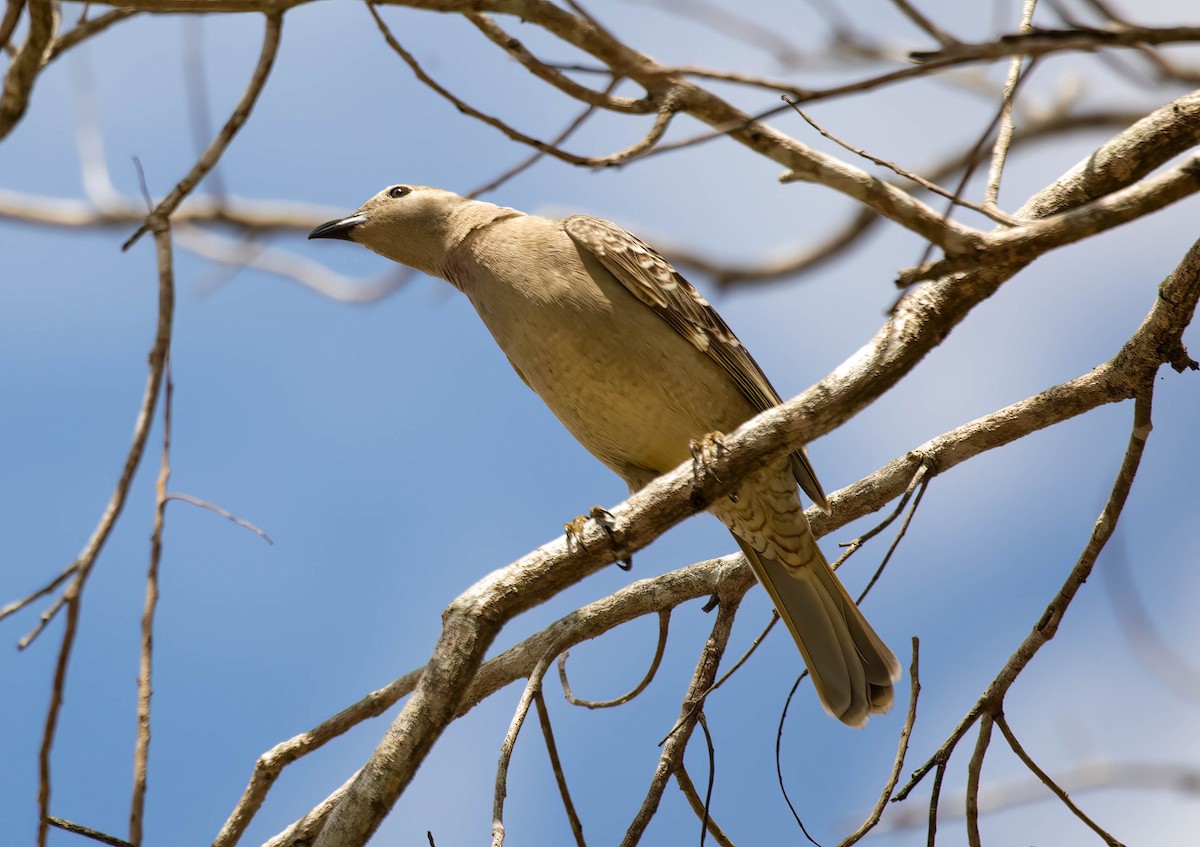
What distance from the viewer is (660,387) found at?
4.61 meters

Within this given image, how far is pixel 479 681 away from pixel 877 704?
1.71 meters

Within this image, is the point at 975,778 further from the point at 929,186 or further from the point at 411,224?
the point at 411,224

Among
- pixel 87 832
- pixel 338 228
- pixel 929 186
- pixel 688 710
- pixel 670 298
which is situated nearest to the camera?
pixel 929 186

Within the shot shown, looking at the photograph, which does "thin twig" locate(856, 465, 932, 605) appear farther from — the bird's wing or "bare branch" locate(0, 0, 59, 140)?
"bare branch" locate(0, 0, 59, 140)

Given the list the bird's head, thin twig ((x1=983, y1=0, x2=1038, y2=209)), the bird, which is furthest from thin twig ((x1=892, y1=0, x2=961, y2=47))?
the bird's head

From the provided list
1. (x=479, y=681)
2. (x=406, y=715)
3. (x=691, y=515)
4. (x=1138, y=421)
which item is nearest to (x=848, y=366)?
(x=691, y=515)

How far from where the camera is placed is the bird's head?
552 centimetres

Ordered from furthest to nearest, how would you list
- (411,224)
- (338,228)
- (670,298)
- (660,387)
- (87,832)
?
(338,228), (411,224), (670,298), (660,387), (87,832)

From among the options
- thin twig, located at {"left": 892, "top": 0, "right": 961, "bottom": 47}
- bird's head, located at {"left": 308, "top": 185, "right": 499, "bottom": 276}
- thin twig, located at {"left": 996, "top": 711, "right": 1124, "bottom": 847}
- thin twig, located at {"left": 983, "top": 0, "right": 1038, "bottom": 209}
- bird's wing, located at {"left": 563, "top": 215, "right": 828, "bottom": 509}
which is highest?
bird's head, located at {"left": 308, "top": 185, "right": 499, "bottom": 276}

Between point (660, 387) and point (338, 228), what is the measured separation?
219cm

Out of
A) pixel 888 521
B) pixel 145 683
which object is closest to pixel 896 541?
pixel 888 521

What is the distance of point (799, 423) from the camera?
3.02m

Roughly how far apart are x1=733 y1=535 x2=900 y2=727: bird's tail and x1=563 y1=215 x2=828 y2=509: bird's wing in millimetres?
726

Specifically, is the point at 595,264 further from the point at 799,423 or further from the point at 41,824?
the point at 41,824
